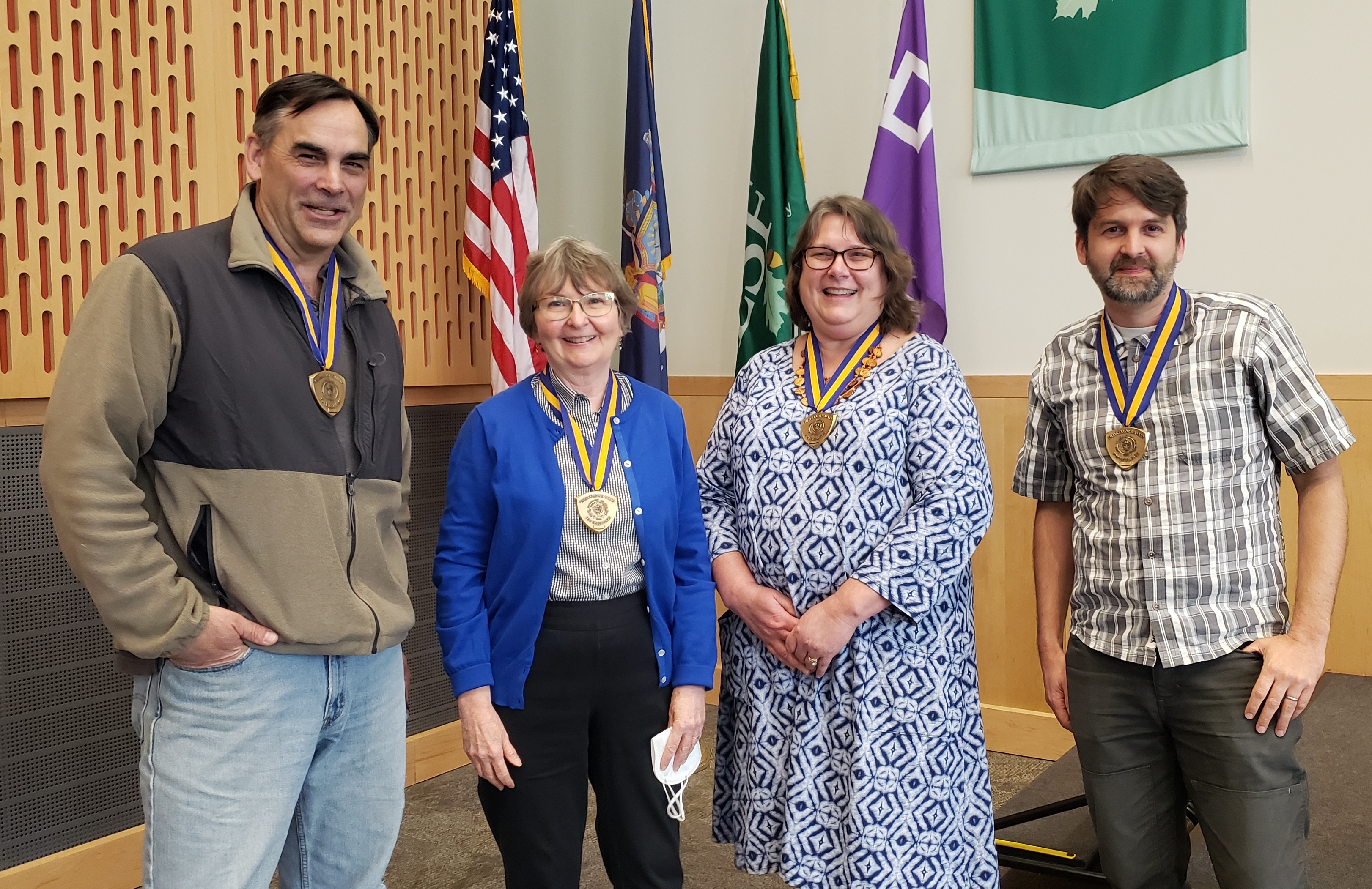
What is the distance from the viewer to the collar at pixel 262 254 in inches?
63.5

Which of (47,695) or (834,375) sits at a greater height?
(834,375)

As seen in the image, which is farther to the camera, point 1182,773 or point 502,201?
point 502,201

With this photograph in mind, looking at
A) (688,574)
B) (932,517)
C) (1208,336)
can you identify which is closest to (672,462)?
(688,574)

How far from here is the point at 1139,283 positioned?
190cm

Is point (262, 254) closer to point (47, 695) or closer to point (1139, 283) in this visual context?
point (1139, 283)

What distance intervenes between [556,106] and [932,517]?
11.9 feet

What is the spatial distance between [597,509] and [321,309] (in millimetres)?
590

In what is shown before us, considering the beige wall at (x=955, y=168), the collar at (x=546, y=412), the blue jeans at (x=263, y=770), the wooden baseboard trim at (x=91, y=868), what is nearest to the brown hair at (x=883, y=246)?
the collar at (x=546, y=412)

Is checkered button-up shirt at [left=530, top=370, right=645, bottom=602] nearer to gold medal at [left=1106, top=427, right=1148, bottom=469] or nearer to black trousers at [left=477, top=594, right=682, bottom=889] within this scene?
black trousers at [left=477, top=594, right=682, bottom=889]

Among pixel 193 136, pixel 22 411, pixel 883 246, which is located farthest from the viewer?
pixel 193 136

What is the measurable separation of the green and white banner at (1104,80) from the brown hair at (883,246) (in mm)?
1864

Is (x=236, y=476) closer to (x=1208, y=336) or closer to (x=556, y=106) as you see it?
(x=1208, y=336)

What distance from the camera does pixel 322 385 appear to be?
1661 millimetres

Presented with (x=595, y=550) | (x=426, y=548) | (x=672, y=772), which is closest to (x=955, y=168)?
(x=426, y=548)
